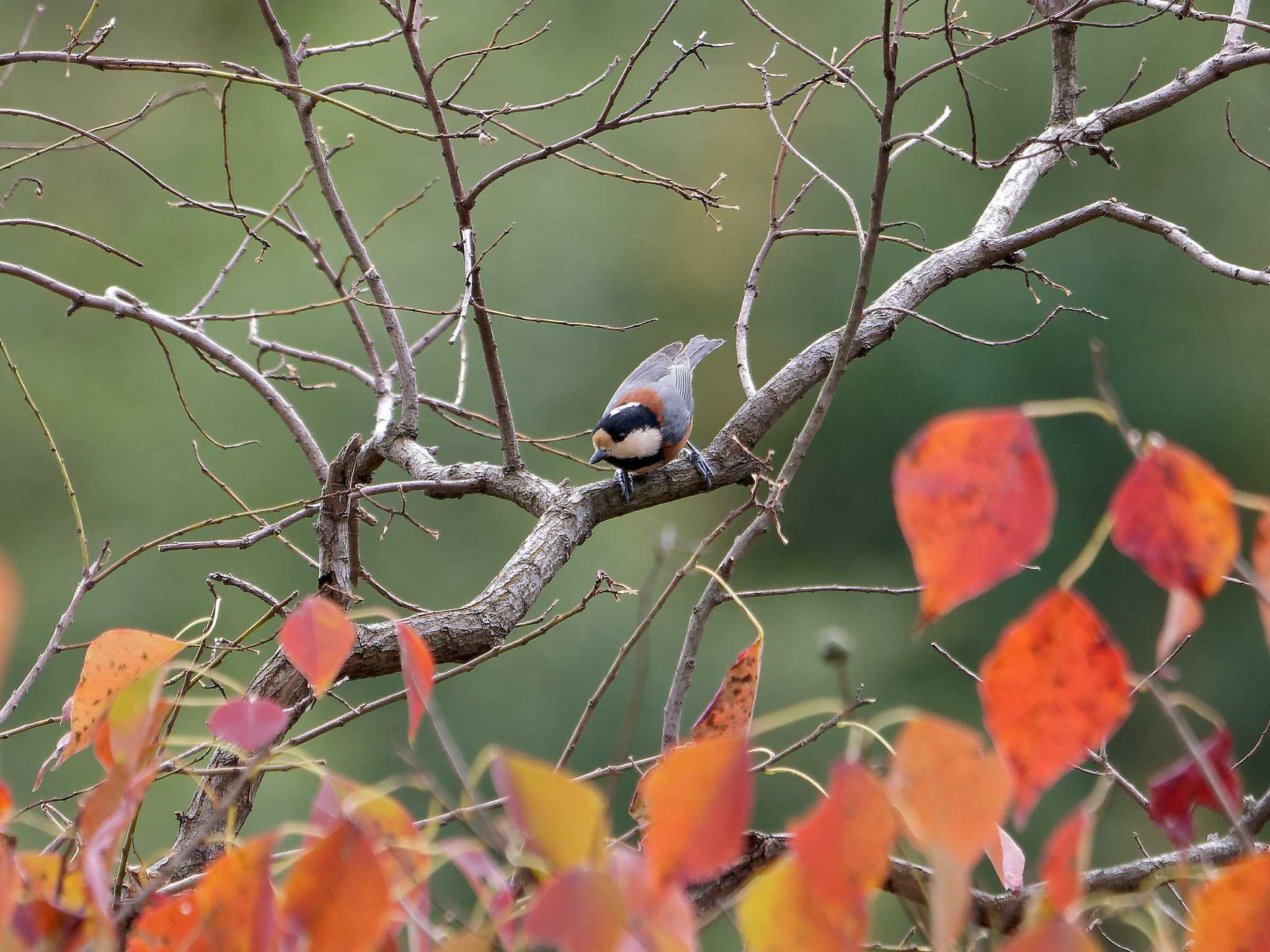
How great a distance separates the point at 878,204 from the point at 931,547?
58 cm

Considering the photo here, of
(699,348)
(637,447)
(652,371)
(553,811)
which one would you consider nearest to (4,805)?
(553,811)

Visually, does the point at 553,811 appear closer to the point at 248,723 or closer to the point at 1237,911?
the point at 248,723

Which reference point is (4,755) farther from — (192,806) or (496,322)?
(192,806)

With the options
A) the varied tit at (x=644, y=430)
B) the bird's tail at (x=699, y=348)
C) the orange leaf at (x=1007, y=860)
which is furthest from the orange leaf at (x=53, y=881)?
the bird's tail at (x=699, y=348)

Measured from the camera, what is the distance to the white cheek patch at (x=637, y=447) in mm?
2734

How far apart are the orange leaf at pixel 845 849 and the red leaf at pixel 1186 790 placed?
0.58 ft

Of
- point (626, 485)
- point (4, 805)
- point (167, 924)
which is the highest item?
point (4, 805)

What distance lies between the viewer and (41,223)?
1.71 meters

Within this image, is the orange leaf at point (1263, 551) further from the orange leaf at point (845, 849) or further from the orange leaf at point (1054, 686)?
the orange leaf at point (845, 849)

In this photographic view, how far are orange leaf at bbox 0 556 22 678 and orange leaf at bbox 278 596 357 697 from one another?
0.16 metres

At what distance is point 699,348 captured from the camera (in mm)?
3721

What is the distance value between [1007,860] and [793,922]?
1.64ft

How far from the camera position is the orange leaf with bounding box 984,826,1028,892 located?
87cm

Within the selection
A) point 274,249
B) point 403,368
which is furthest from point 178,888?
point 274,249
